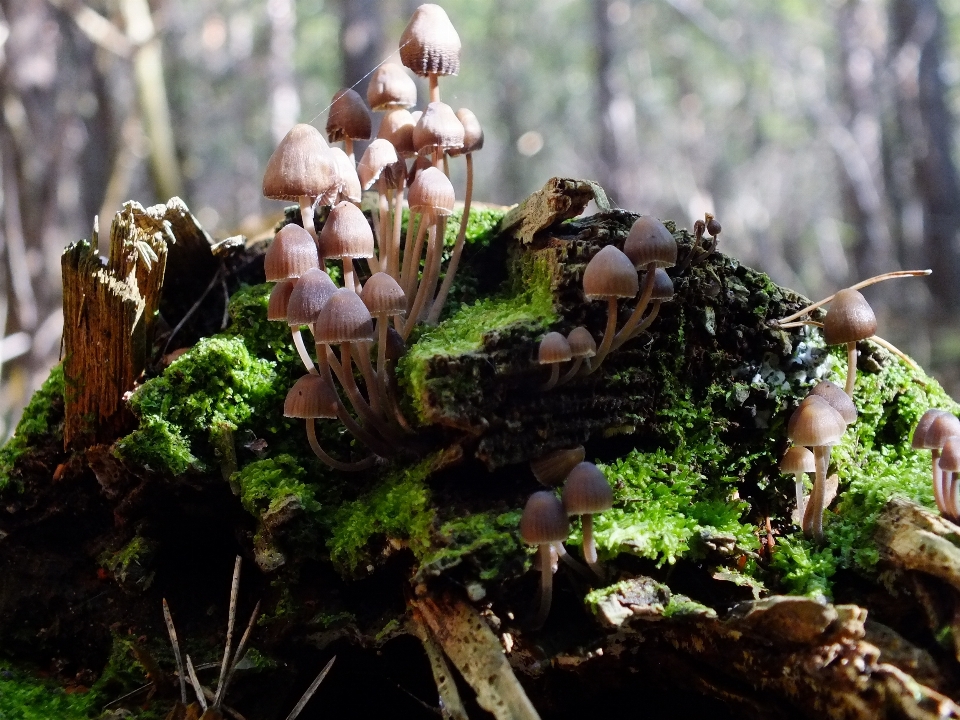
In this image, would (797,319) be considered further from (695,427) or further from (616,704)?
(616,704)

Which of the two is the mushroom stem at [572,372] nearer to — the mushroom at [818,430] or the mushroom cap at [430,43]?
the mushroom at [818,430]

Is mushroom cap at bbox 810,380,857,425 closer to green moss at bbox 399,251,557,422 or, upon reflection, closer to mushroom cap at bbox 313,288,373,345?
green moss at bbox 399,251,557,422

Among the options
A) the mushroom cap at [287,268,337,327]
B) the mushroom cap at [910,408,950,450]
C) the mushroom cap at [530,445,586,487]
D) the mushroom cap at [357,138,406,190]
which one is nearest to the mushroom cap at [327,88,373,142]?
the mushroom cap at [357,138,406,190]

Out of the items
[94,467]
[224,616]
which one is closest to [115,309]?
[94,467]

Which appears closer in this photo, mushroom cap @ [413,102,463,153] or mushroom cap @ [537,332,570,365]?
mushroom cap @ [537,332,570,365]

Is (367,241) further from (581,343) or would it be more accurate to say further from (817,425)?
(817,425)

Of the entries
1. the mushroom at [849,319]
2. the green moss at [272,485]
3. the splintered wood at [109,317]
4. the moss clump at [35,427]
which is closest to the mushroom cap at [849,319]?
the mushroom at [849,319]
